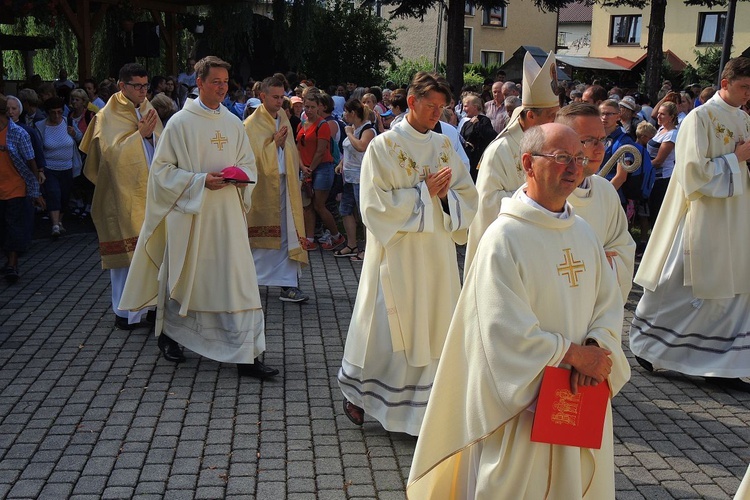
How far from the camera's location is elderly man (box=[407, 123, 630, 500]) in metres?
3.23

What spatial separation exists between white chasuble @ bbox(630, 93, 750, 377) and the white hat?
1316 millimetres

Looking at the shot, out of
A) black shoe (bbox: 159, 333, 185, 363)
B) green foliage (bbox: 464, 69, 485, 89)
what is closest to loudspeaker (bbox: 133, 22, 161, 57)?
black shoe (bbox: 159, 333, 185, 363)

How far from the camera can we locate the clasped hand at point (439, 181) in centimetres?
507

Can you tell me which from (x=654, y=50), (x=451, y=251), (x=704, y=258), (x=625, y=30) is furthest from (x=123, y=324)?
(x=625, y=30)

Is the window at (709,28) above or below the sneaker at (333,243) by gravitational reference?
above

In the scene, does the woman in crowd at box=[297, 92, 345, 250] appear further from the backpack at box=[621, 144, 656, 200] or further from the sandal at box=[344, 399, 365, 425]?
the sandal at box=[344, 399, 365, 425]

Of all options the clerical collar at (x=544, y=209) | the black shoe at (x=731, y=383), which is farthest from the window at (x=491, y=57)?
the clerical collar at (x=544, y=209)

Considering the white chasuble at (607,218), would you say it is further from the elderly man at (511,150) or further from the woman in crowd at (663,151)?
the woman in crowd at (663,151)

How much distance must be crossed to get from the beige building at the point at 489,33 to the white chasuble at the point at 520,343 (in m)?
47.8

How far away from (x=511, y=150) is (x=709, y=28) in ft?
149

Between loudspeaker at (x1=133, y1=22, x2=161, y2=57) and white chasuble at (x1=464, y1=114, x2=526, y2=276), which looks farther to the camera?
loudspeaker at (x1=133, y1=22, x2=161, y2=57)

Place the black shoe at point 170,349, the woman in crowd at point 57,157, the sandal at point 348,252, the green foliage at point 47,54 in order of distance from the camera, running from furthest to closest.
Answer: the green foliage at point 47,54 → the woman in crowd at point 57,157 → the sandal at point 348,252 → the black shoe at point 170,349

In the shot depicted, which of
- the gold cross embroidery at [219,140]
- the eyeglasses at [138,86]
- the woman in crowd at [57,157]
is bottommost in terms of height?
the woman in crowd at [57,157]

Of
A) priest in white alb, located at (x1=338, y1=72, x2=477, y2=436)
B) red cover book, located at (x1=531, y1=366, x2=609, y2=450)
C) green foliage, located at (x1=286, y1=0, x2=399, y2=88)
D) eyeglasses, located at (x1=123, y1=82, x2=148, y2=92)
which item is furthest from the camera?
green foliage, located at (x1=286, y1=0, x2=399, y2=88)
